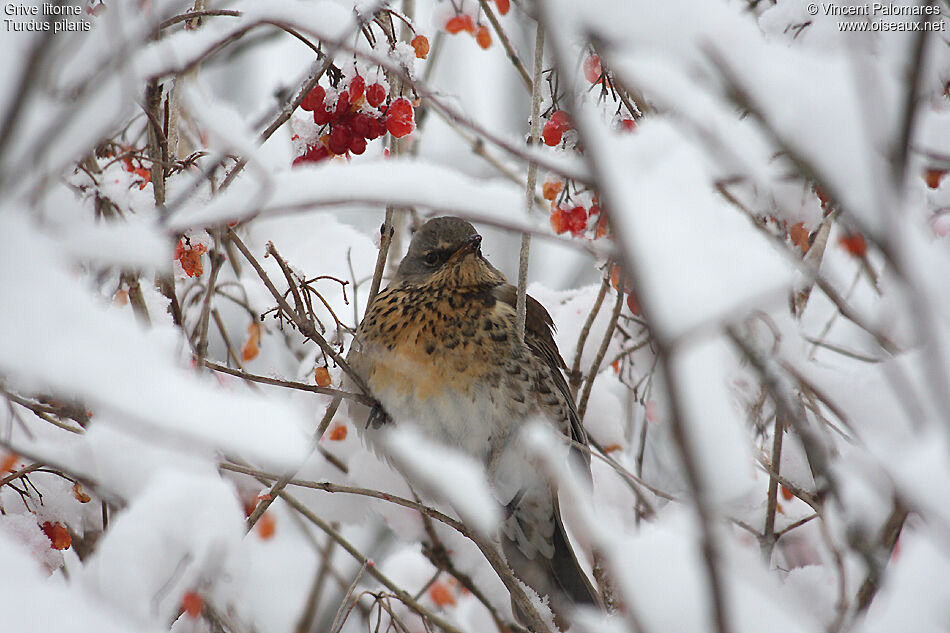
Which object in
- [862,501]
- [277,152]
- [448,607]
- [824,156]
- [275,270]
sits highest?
[277,152]

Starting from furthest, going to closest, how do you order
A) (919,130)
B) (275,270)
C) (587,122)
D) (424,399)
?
(275,270) < (424,399) < (919,130) < (587,122)

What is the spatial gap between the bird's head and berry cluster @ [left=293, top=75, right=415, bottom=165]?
35.7 inches

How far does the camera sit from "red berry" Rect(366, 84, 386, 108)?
6.43 feet

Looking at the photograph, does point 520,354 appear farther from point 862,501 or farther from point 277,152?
point 862,501

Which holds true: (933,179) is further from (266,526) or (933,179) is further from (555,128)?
(266,526)

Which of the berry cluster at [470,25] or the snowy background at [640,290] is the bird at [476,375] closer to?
the berry cluster at [470,25]

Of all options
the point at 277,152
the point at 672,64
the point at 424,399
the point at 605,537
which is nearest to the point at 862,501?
the point at 605,537

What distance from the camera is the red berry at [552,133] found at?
2029 mm

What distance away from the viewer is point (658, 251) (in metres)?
0.65

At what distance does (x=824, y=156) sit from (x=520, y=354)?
2.04 m

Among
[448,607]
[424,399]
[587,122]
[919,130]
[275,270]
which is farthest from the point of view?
[448,607]

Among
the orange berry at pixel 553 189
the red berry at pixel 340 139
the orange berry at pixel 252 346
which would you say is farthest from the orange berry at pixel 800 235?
the orange berry at pixel 252 346

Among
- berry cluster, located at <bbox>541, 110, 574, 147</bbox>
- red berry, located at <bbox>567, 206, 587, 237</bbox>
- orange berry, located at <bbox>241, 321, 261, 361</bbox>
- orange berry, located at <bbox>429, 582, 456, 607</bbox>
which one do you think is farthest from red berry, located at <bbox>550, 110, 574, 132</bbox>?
orange berry, located at <bbox>429, 582, 456, 607</bbox>

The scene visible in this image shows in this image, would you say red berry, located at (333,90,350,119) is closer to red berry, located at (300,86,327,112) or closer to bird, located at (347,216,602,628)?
red berry, located at (300,86,327,112)
